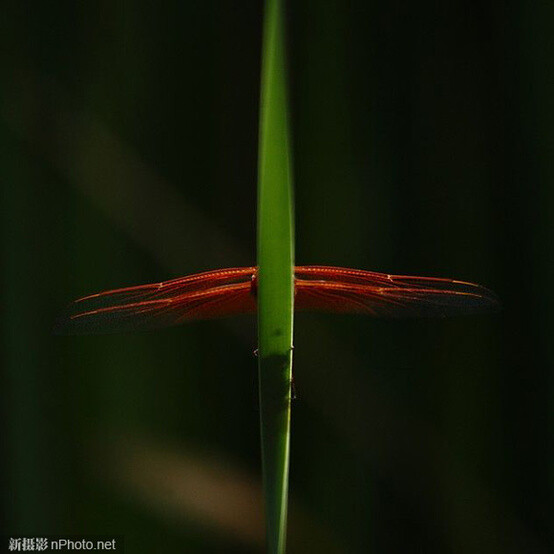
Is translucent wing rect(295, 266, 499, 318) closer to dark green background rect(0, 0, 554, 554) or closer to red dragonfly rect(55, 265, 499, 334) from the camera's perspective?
red dragonfly rect(55, 265, 499, 334)

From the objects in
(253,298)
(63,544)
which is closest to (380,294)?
(253,298)

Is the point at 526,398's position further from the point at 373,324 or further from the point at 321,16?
the point at 321,16

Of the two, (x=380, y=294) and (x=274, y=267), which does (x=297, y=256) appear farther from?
(x=274, y=267)

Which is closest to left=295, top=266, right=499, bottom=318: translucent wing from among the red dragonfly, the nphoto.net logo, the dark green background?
the red dragonfly

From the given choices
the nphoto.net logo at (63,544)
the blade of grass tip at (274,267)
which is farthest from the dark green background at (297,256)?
the blade of grass tip at (274,267)

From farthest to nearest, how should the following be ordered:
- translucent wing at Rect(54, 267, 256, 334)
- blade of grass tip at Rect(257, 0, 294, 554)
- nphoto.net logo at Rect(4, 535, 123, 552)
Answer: nphoto.net logo at Rect(4, 535, 123, 552) < translucent wing at Rect(54, 267, 256, 334) < blade of grass tip at Rect(257, 0, 294, 554)
